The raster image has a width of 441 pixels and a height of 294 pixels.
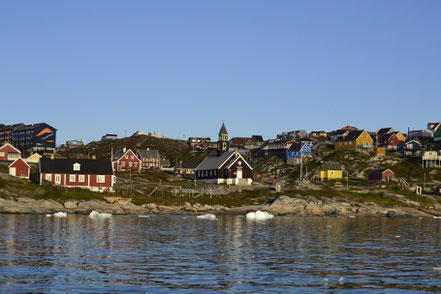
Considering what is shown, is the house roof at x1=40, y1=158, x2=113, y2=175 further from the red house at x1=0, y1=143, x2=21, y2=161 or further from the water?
the water

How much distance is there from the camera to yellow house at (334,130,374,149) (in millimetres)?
166250

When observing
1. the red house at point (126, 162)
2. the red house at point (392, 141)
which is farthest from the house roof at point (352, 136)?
the red house at point (126, 162)

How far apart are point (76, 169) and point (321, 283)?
82854 mm

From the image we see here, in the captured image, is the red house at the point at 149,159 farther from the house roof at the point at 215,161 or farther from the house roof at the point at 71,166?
the house roof at the point at 71,166

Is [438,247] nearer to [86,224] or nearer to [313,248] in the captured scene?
[313,248]

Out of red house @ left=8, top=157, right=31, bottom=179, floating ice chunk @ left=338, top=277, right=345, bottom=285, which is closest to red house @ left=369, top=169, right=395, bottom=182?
red house @ left=8, top=157, right=31, bottom=179

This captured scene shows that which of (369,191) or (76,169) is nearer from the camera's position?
(76,169)

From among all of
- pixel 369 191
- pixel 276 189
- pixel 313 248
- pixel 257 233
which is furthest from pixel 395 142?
pixel 313 248

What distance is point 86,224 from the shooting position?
62.3 m

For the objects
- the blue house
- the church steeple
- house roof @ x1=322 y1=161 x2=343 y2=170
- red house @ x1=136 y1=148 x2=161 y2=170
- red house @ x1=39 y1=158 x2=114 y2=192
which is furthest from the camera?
the blue house

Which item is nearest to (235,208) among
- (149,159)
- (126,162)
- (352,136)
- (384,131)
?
(126,162)

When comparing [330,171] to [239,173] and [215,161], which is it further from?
[215,161]

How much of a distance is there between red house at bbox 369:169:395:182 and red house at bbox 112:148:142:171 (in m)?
59.3

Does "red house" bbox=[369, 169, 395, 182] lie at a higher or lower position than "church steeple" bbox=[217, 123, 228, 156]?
lower
